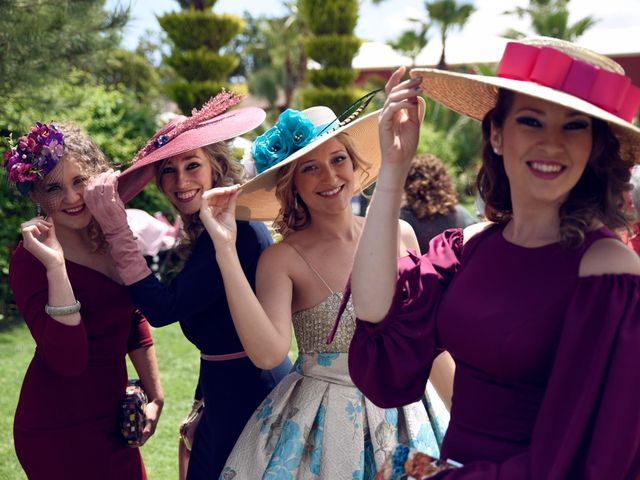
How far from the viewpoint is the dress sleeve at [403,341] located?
1858mm

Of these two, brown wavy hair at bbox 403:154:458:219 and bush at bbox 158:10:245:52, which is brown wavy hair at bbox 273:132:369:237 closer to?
brown wavy hair at bbox 403:154:458:219

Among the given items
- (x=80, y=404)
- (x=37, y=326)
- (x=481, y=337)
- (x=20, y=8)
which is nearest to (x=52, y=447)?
(x=80, y=404)

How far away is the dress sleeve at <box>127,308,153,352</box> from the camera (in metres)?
3.12

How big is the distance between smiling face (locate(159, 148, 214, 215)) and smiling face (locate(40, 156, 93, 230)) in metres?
0.29

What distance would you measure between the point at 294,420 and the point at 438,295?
77cm

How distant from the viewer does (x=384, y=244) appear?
72.4 inches

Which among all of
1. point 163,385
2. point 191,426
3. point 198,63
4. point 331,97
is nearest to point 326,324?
point 191,426

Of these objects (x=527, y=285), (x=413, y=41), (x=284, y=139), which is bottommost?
(x=413, y=41)

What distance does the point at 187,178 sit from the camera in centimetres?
278

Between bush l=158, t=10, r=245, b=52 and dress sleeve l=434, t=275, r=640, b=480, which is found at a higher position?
dress sleeve l=434, t=275, r=640, b=480

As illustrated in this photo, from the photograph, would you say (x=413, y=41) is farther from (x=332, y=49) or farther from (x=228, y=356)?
(x=228, y=356)

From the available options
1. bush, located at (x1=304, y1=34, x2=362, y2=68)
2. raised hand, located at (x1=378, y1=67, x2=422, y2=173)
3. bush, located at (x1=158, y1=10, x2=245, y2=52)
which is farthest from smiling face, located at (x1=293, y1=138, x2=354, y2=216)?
bush, located at (x1=304, y1=34, x2=362, y2=68)

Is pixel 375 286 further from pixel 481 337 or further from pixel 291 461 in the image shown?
pixel 291 461

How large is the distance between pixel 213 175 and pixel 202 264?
424 mm
